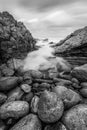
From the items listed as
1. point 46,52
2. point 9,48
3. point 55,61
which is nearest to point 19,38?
point 9,48

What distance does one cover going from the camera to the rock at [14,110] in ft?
17.6

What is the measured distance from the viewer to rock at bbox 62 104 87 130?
489cm

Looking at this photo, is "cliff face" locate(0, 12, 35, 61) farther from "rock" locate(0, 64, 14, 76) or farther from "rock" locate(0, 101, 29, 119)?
"rock" locate(0, 101, 29, 119)

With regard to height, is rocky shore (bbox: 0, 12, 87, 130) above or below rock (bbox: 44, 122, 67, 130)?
above

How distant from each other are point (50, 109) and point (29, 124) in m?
1.26

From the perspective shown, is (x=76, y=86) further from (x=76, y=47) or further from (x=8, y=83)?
(x=8, y=83)

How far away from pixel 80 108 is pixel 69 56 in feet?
21.0

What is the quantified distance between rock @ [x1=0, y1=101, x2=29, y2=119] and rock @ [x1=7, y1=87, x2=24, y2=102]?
744 mm

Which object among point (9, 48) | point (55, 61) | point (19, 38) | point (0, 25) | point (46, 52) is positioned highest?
point (0, 25)

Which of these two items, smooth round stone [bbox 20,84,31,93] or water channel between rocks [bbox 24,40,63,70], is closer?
smooth round stone [bbox 20,84,31,93]

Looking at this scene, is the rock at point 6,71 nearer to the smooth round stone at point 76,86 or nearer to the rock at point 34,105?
the rock at point 34,105

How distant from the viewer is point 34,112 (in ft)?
18.5

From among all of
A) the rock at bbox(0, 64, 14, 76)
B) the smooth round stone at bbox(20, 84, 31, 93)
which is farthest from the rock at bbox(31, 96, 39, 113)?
the rock at bbox(0, 64, 14, 76)

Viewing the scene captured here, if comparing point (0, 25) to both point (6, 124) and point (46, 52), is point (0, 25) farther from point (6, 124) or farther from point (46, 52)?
point (6, 124)
